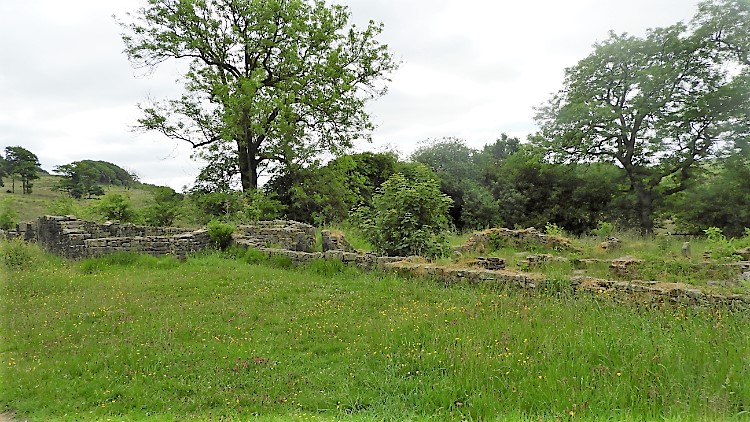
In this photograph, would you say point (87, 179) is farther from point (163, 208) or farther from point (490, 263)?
point (490, 263)

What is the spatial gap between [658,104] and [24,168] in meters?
25.0

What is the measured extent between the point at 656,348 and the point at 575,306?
183 centimetres

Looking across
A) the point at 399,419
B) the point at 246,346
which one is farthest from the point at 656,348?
the point at 246,346

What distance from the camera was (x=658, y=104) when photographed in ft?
71.8

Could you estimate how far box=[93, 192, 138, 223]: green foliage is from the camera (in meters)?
19.5

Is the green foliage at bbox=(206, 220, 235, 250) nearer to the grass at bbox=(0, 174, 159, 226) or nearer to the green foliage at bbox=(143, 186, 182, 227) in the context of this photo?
the grass at bbox=(0, 174, 159, 226)

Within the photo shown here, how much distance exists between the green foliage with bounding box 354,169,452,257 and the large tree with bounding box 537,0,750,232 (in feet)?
49.4

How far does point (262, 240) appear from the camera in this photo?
13555 millimetres

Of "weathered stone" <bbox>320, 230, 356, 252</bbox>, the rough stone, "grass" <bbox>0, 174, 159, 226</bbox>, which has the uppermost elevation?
"grass" <bbox>0, 174, 159, 226</bbox>

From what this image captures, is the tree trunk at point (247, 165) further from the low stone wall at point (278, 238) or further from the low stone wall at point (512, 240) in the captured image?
the low stone wall at point (512, 240)

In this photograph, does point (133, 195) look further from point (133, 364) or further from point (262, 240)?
point (133, 364)


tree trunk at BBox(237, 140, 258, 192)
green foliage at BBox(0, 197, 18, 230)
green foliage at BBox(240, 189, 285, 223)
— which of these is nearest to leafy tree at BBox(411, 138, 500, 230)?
green foliage at BBox(240, 189, 285, 223)

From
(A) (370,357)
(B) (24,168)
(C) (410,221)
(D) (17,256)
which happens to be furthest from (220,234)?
(A) (370,357)

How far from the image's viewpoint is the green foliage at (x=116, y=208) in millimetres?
19469
